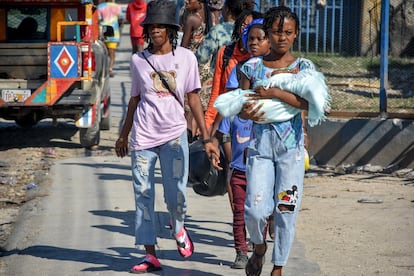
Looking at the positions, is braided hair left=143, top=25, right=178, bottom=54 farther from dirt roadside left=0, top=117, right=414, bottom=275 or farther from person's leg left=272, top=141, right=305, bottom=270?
dirt roadside left=0, top=117, right=414, bottom=275

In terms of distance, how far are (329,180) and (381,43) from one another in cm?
158

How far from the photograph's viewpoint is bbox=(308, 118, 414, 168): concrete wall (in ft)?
34.1

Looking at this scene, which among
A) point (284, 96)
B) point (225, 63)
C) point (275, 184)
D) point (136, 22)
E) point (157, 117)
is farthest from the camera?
point (136, 22)

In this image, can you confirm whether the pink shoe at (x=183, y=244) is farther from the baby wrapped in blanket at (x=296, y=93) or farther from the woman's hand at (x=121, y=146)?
the baby wrapped in blanket at (x=296, y=93)

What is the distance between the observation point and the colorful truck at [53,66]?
12.2m

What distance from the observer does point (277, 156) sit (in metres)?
5.56

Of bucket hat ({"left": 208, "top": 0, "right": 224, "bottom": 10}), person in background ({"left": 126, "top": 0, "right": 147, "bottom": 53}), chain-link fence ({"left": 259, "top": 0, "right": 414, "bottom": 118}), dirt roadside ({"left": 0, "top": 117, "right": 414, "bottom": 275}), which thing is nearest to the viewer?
dirt roadside ({"left": 0, "top": 117, "right": 414, "bottom": 275})

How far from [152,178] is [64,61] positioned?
6.14m

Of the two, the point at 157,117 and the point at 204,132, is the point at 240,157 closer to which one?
the point at 204,132

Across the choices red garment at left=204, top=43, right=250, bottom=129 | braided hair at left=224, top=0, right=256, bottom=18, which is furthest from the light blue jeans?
braided hair at left=224, top=0, right=256, bottom=18

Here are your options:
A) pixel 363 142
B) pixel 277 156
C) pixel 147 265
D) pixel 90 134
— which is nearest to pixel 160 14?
pixel 277 156

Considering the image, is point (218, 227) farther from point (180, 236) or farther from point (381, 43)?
point (381, 43)

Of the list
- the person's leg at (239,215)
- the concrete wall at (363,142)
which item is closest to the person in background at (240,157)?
→ the person's leg at (239,215)

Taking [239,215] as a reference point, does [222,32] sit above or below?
above
